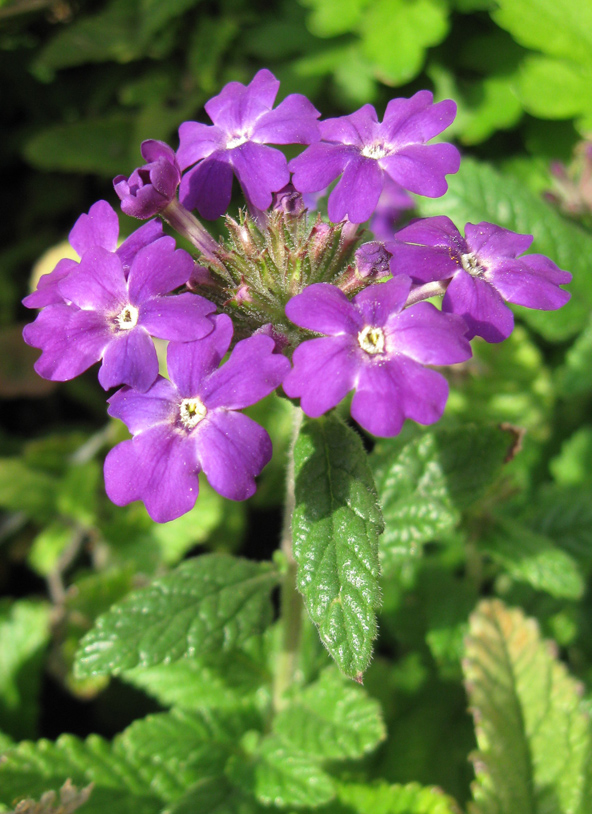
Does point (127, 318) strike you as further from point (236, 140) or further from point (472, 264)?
point (472, 264)

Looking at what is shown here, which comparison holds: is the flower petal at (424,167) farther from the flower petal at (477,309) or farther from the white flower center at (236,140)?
the white flower center at (236,140)

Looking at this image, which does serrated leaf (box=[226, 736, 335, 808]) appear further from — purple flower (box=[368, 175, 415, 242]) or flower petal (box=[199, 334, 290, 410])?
purple flower (box=[368, 175, 415, 242])

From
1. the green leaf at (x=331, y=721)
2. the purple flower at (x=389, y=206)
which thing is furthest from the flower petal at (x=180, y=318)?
the purple flower at (x=389, y=206)

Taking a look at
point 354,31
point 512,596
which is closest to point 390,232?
point 354,31

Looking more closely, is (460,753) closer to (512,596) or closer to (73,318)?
(512,596)

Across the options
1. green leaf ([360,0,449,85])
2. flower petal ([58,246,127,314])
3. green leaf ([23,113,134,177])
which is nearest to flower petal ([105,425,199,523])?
flower petal ([58,246,127,314])

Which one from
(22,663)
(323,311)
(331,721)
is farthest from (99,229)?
(22,663)
